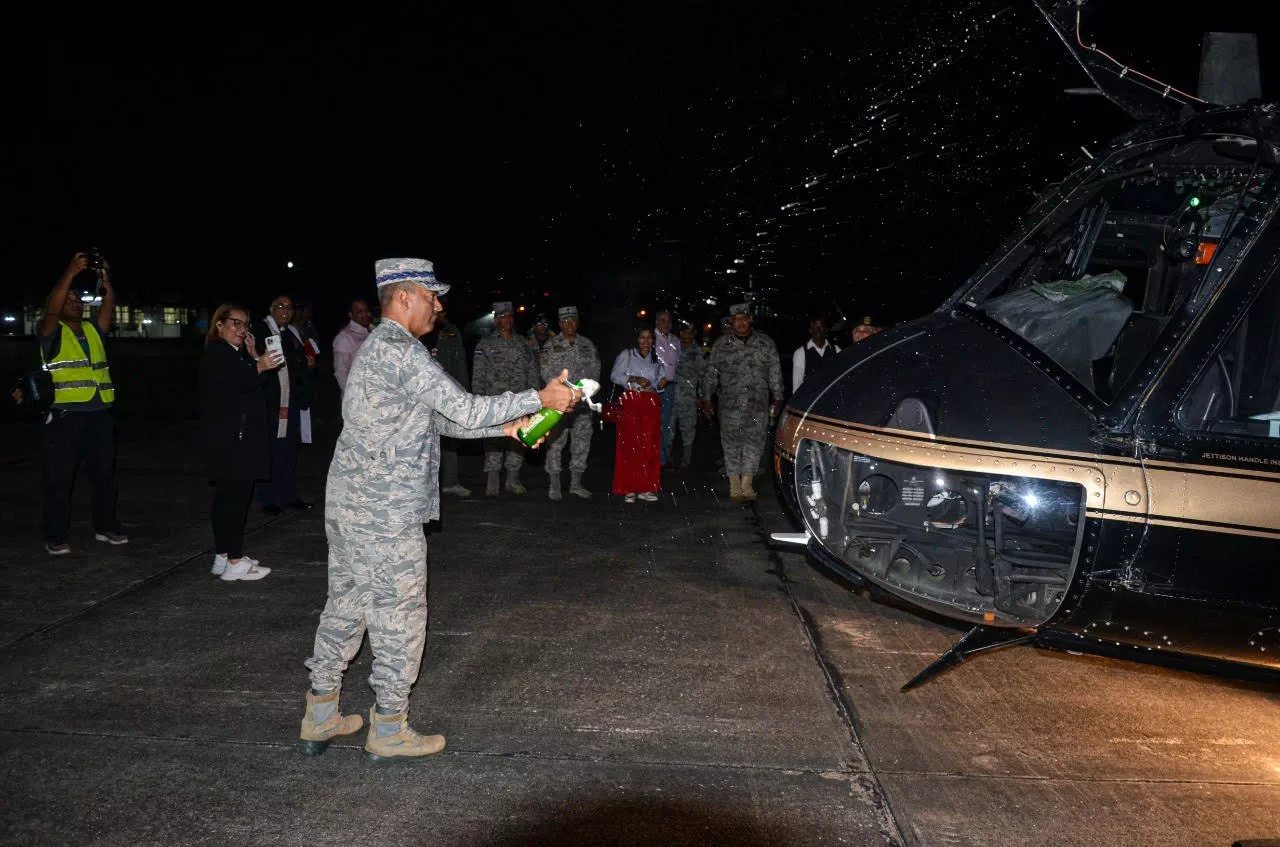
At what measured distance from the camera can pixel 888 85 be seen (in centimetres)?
1936

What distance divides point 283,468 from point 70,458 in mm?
2048

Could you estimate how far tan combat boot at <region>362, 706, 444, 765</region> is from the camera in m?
3.94

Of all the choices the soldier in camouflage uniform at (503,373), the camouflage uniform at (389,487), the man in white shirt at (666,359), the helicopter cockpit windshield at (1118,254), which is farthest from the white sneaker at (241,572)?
the man in white shirt at (666,359)

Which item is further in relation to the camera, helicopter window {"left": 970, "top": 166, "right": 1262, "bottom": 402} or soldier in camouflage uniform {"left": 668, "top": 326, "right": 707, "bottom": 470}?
soldier in camouflage uniform {"left": 668, "top": 326, "right": 707, "bottom": 470}

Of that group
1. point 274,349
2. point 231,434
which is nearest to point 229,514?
point 231,434

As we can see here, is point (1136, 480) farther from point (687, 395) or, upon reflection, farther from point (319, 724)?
point (687, 395)

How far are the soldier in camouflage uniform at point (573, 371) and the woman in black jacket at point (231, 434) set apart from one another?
3.64 meters

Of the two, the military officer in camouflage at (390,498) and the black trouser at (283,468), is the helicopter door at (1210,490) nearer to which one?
the military officer in camouflage at (390,498)

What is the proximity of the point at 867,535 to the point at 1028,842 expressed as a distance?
4.80 ft

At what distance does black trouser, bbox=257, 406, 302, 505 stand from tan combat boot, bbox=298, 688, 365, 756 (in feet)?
15.7

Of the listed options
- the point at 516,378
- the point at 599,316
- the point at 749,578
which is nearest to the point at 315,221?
the point at 599,316

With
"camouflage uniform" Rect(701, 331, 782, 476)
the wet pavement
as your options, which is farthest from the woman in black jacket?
"camouflage uniform" Rect(701, 331, 782, 476)

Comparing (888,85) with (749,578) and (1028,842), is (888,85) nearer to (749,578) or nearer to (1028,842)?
(749,578)

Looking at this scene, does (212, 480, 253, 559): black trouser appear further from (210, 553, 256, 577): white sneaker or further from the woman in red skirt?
the woman in red skirt
